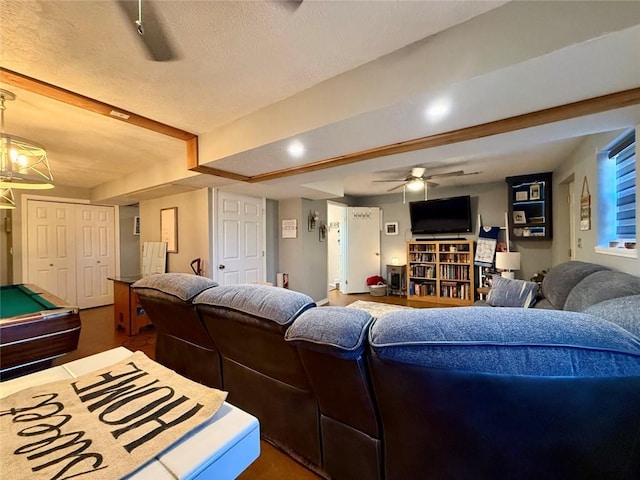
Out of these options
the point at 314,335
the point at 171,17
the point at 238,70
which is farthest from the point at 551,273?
the point at 171,17

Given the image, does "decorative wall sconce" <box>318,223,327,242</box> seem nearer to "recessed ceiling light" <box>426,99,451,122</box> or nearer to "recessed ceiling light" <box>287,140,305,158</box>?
"recessed ceiling light" <box>287,140,305,158</box>

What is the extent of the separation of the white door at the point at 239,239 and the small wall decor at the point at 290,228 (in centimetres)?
46

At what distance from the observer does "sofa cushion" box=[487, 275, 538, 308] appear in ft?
9.34

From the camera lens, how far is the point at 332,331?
1.05 m

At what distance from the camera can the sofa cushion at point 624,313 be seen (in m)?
0.90

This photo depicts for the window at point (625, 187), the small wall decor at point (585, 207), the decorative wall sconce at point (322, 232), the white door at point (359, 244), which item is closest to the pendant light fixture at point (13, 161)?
the decorative wall sconce at point (322, 232)

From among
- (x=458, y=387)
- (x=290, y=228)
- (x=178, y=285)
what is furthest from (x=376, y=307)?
(x=458, y=387)

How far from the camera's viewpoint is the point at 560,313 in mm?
905

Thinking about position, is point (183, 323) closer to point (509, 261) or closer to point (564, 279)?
point (564, 279)

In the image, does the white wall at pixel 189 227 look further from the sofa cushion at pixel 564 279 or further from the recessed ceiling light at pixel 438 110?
the sofa cushion at pixel 564 279

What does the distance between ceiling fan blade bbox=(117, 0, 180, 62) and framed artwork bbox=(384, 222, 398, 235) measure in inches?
218

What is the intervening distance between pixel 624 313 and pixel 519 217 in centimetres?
422

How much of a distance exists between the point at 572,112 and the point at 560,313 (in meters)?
1.39

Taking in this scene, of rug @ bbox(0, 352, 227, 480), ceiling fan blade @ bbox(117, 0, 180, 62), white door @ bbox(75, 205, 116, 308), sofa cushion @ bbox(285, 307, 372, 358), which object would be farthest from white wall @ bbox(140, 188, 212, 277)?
rug @ bbox(0, 352, 227, 480)
